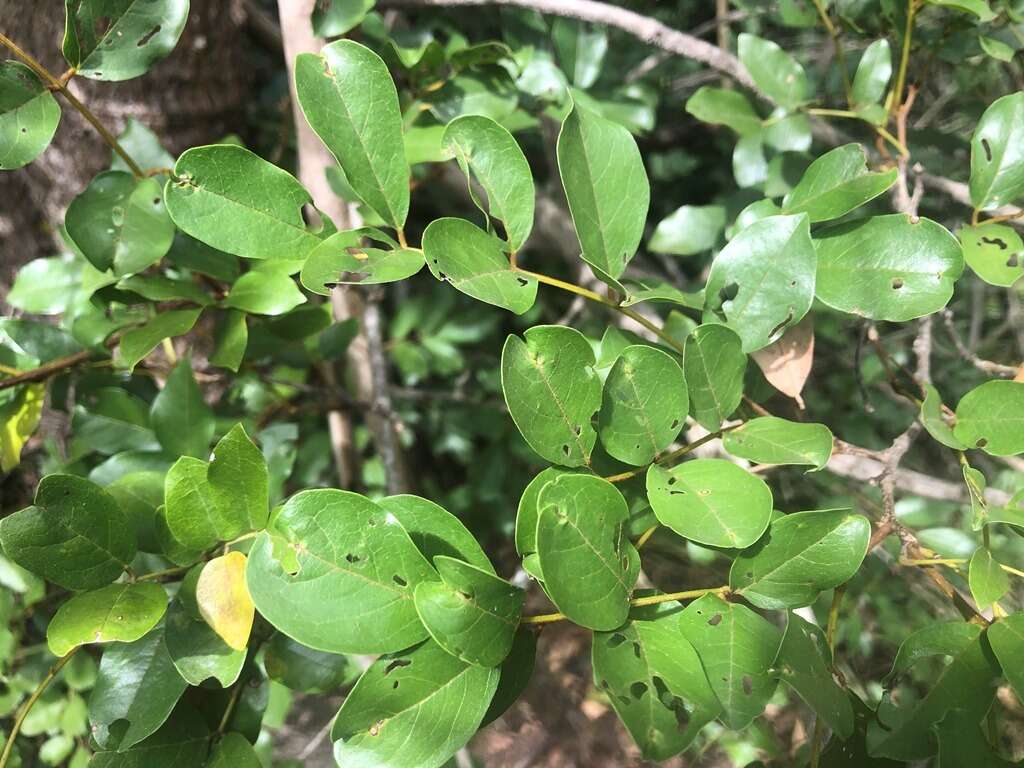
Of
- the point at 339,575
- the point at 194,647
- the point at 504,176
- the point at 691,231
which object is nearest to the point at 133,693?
the point at 194,647

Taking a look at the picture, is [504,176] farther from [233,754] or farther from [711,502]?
[233,754]

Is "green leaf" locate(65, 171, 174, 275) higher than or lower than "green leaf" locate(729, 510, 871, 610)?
higher

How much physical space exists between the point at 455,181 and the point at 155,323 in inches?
23.1

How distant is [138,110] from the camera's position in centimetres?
97

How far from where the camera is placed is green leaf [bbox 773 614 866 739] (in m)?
0.38

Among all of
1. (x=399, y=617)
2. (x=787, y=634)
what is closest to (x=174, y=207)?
(x=399, y=617)

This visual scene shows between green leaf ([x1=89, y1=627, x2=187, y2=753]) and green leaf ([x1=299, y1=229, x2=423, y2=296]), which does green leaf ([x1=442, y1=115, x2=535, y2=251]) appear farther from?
green leaf ([x1=89, y1=627, x2=187, y2=753])

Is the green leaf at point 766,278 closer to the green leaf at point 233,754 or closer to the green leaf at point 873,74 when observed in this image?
the green leaf at point 873,74

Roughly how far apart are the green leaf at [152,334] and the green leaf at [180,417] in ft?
0.19

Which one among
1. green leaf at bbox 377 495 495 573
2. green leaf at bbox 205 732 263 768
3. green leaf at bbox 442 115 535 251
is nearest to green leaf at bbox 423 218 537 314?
green leaf at bbox 442 115 535 251

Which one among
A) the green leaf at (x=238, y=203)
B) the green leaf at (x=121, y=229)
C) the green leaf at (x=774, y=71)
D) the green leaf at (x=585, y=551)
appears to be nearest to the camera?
the green leaf at (x=585, y=551)

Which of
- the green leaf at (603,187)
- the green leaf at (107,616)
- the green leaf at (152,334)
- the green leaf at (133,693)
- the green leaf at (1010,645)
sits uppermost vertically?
the green leaf at (603,187)

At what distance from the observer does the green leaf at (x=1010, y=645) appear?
0.39 meters

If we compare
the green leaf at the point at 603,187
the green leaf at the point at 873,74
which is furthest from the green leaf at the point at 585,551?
the green leaf at the point at 873,74
